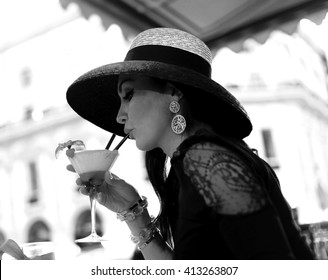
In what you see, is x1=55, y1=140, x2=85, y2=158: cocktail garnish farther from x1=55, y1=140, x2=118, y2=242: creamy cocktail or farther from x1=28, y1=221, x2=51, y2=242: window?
x1=28, y1=221, x2=51, y2=242: window

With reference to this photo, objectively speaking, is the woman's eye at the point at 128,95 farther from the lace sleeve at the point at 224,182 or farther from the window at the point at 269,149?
the window at the point at 269,149

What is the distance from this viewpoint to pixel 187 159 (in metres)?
1.19

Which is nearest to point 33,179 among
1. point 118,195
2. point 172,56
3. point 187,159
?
point 118,195

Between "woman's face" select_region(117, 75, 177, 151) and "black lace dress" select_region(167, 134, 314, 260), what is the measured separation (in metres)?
0.17

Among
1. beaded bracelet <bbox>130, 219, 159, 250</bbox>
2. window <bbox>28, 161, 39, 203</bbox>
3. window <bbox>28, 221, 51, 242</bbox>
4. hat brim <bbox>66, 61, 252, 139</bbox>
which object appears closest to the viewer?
hat brim <bbox>66, 61, 252, 139</bbox>

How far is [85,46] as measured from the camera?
90.2 ft

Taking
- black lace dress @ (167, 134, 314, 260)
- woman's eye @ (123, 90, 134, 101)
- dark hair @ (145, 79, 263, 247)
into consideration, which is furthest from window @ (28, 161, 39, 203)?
black lace dress @ (167, 134, 314, 260)

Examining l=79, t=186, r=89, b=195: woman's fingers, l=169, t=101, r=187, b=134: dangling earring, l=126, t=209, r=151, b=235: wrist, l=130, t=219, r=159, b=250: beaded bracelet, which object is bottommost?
l=130, t=219, r=159, b=250: beaded bracelet

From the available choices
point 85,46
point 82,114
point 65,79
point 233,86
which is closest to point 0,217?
point 65,79

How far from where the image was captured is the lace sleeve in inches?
42.1

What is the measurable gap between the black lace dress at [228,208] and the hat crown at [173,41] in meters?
0.35

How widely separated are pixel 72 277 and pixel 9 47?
1274 inches

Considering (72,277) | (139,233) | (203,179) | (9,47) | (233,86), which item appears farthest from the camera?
(9,47)

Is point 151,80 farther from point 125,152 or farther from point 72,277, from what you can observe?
point 125,152
